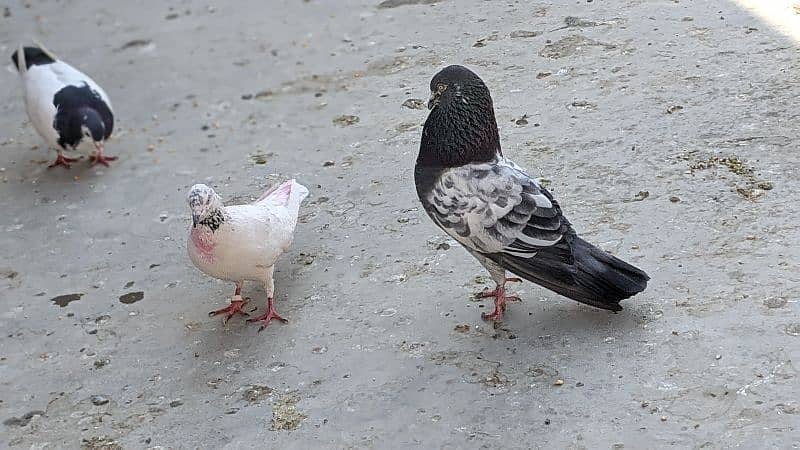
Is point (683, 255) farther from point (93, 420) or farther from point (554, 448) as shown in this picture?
point (93, 420)

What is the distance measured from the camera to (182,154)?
491 cm

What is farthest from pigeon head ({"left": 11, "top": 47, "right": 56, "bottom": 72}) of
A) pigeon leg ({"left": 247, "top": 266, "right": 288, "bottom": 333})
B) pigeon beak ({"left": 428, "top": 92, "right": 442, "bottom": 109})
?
pigeon beak ({"left": 428, "top": 92, "right": 442, "bottom": 109})

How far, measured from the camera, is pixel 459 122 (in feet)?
10.1

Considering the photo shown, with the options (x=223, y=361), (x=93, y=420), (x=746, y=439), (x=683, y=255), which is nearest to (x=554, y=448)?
(x=746, y=439)

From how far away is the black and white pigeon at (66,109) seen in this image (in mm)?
4902

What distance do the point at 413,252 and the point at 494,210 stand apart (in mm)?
719

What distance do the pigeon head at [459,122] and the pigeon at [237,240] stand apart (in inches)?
28.6

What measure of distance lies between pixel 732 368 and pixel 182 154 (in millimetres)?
3191

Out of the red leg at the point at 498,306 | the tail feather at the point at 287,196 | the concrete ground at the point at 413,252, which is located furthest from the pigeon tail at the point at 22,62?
the red leg at the point at 498,306

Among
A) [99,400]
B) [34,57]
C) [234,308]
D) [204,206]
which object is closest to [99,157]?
[34,57]

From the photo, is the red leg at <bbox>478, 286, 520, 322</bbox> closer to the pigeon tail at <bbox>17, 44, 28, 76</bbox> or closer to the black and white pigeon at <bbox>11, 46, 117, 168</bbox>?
the black and white pigeon at <bbox>11, 46, 117, 168</bbox>

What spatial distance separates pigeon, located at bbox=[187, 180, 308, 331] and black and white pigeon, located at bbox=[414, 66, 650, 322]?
2.13ft

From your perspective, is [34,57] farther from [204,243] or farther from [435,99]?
[435,99]

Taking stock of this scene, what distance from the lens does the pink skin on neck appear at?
330cm
